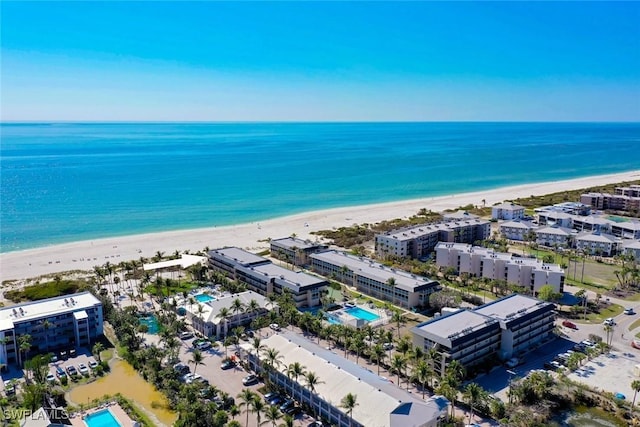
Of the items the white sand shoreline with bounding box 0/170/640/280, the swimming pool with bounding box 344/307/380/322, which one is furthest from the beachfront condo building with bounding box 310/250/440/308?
the white sand shoreline with bounding box 0/170/640/280

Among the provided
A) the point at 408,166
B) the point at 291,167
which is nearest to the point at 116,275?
the point at 291,167

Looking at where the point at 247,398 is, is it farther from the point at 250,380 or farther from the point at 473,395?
the point at 473,395

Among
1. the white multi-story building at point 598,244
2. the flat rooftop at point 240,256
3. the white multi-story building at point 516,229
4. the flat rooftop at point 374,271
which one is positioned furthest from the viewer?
the white multi-story building at point 516,229

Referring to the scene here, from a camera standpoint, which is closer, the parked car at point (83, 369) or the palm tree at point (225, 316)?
the parked car at point (83, 369)

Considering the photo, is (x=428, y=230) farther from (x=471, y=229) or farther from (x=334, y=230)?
(x=334, y=230)

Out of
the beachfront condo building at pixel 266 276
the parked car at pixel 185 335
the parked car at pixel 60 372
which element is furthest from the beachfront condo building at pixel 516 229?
the parked car at pixel 60 372

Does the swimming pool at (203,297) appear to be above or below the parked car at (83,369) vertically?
above

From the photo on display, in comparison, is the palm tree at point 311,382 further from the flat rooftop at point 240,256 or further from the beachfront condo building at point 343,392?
the flat rooftop at point 240,256

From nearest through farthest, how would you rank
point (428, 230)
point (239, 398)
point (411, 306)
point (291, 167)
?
point (239, 398) < point (411, 306) < point (428, 230) < point (291, 167)
